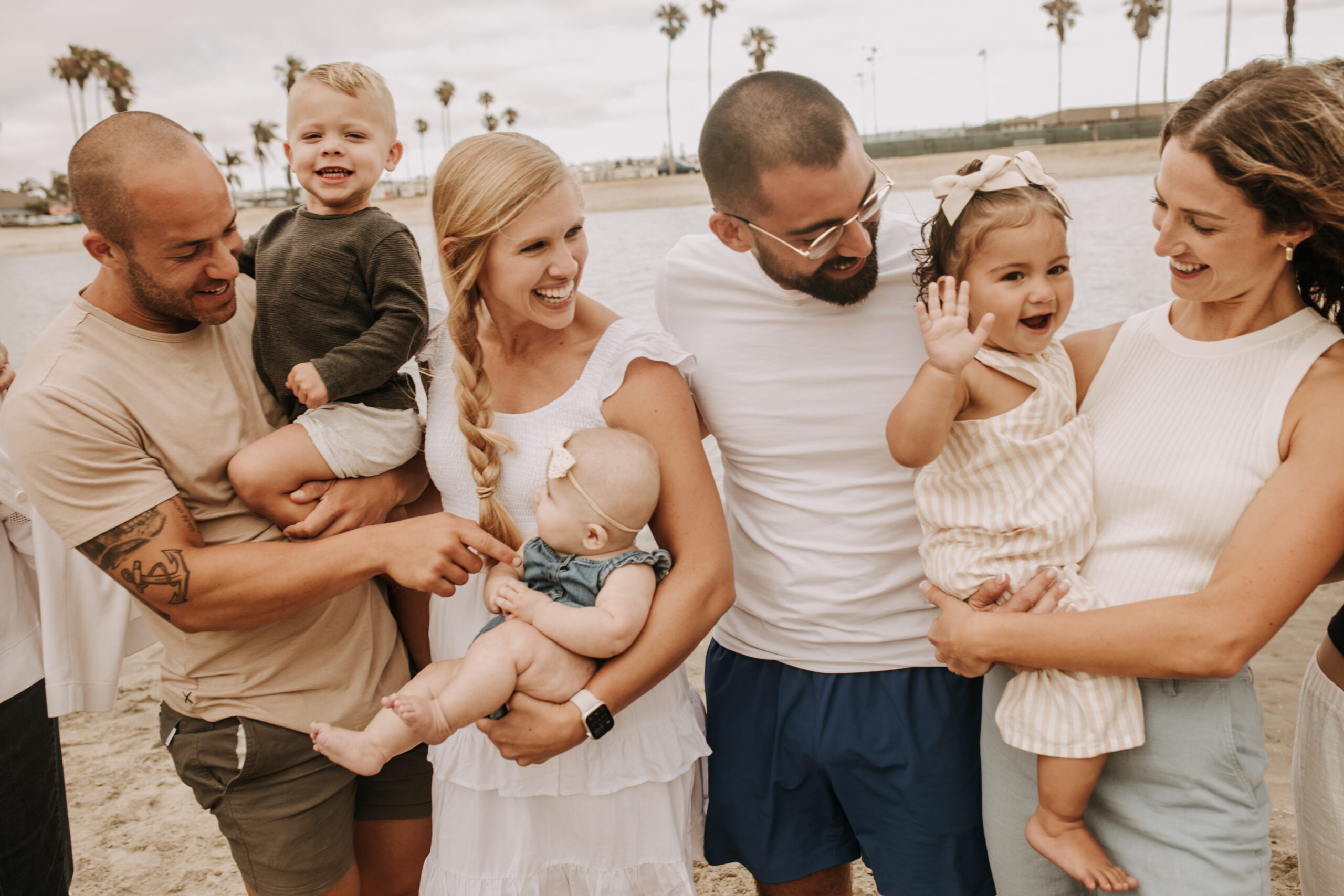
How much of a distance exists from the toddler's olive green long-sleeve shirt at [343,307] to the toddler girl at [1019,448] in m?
1.35

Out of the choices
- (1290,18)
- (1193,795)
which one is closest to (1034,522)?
(1193,795)

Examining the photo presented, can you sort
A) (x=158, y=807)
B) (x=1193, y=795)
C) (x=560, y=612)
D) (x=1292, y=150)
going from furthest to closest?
(x=158, y=807)
(x=560, y=612)
(x=1193, y=795)
(x=1292, y=150)

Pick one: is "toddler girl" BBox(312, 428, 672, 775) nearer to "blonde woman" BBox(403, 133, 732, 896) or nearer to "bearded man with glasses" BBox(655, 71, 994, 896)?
"blonde woman" BBox(403, 133, 732, 896)

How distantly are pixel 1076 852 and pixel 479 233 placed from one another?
75.0 inches

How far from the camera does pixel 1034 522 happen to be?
6.37ft

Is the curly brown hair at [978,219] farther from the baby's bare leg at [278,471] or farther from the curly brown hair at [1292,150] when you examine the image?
the baby's bare leg at [278,471]

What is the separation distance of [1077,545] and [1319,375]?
0.56m

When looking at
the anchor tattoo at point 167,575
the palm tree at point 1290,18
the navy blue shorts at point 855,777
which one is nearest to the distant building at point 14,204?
the anchor tattoo at point 167,575

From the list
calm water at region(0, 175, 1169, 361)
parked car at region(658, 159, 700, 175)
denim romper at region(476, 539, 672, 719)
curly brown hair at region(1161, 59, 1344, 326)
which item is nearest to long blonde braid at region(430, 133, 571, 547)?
denim romper at region(476, 539, 672, 719)

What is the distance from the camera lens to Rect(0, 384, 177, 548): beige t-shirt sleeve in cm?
198

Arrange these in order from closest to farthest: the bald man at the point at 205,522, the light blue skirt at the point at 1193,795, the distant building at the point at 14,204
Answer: the light blue skirt at the point at 1193,795, the bald man at the point at 205,522, the distant building at the point at 14,204

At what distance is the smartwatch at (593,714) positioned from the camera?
6.61 ft

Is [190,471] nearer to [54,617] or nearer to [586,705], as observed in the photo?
[54,617]

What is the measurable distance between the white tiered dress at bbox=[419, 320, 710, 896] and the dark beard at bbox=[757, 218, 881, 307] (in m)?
0.33
